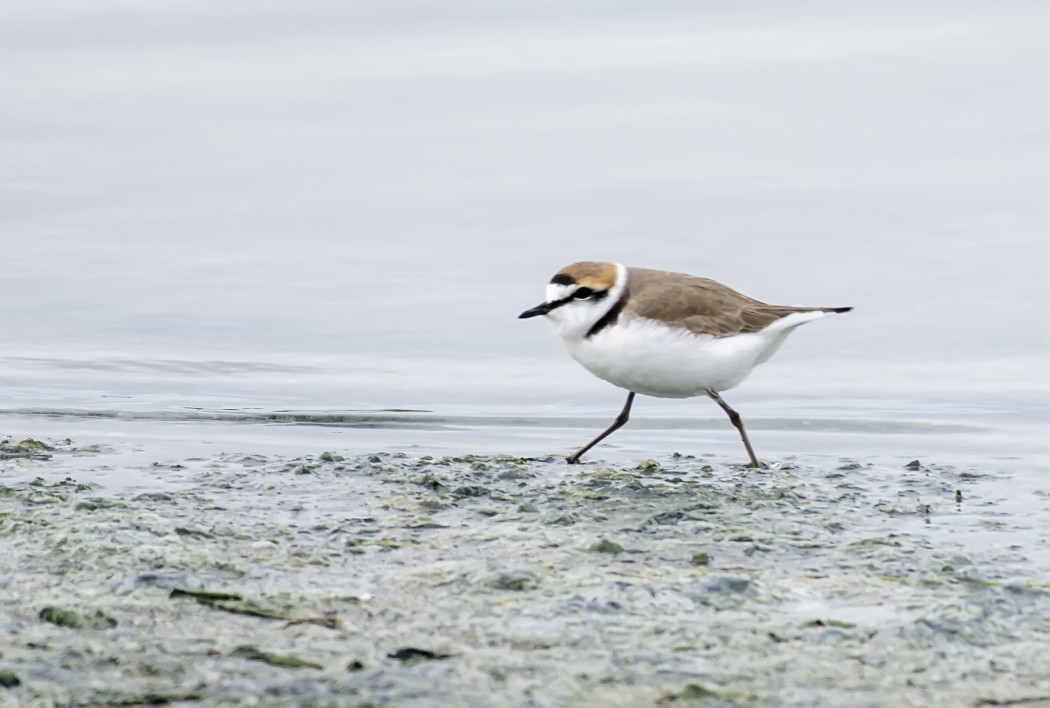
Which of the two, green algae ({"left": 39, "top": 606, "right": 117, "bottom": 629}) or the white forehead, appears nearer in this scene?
green algae ({"left": 39, "top": 606, "right": 117, "bottom": 629})

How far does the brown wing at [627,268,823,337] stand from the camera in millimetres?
8141

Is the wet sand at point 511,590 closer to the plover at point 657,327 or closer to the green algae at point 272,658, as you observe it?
the green algae at point 272,658

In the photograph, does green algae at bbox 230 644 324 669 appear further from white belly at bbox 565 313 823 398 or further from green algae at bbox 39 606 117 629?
white belly at bbox 565 313 823 398

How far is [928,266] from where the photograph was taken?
12.7 metres

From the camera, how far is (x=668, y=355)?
26.5 ft

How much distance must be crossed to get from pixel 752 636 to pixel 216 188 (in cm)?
1029

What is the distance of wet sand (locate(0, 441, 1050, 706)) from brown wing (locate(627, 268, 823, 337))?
0.90 metres

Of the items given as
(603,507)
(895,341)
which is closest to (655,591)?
(603,507)

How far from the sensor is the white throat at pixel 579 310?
8.16m

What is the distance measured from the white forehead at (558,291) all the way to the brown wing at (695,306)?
0.31m

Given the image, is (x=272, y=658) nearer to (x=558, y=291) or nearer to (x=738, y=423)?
(x=558, y=291)

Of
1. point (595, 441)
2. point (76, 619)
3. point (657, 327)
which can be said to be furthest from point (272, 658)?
point (595, 441)

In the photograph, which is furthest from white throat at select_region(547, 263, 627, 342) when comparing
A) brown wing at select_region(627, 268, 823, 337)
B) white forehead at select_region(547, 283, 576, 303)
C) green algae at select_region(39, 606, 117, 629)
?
green algae at select_region(39, 606, 117, 629)

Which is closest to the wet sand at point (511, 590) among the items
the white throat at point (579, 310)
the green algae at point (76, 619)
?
the green algae at point (76, 619)
